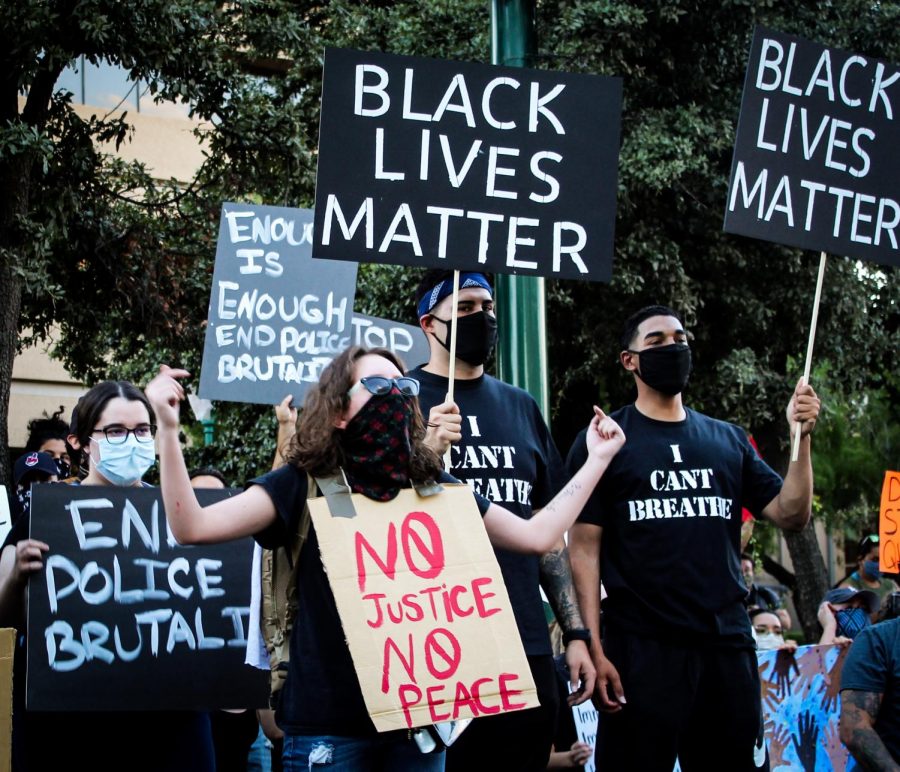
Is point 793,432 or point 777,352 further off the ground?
point 777,352

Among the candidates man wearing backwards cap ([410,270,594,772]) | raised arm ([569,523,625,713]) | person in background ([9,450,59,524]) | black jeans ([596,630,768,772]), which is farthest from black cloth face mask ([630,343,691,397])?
person in background ([9,450,59,524])

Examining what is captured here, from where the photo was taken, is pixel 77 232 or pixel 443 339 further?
pixel 77 232

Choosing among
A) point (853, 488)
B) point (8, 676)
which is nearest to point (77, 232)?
point (8, 676)

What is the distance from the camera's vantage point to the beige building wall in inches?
858

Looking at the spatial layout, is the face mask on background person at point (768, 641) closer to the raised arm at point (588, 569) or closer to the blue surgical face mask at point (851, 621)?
the blue surgical face mask at point (851, 621)

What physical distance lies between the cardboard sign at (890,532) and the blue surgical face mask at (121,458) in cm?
448

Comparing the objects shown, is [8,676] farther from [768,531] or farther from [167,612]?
[768,531]

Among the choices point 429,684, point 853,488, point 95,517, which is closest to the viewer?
point 429,684

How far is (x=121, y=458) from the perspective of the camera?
14.6 ft

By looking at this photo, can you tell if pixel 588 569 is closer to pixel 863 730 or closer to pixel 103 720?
pixel 863 730

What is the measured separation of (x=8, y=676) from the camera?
350 cm

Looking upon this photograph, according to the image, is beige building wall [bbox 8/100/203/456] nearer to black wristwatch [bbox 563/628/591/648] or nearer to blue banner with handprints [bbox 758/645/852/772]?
blue banner with handprints [bbox 758/645/852/772]

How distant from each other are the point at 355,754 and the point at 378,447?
0.76 m

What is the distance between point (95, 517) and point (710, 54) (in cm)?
1065
